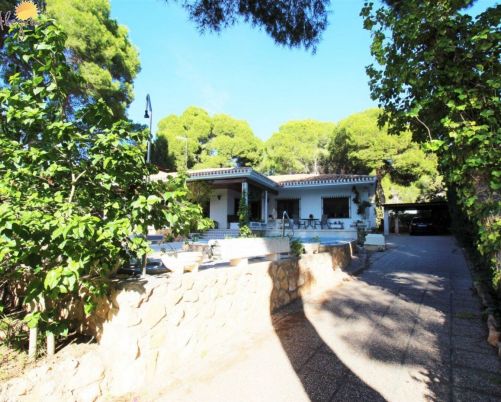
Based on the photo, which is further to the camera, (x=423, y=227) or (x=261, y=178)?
(x=423, y=227)

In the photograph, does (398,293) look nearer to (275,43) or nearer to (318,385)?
(318,385)

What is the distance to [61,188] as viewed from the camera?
240 centimetres

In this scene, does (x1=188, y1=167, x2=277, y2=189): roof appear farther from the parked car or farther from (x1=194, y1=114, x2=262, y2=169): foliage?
the parked car

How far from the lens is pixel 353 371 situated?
2.63m

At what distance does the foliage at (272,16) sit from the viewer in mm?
4457

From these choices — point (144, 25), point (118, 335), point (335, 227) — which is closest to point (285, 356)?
point (118, 335)

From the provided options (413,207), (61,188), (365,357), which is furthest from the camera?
(413,207)

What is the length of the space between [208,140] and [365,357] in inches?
1037

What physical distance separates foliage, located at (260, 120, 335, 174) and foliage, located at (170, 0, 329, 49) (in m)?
24.6

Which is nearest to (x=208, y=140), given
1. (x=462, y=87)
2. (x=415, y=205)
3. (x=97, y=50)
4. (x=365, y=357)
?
(x=97, y=50)

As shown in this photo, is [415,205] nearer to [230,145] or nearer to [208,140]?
[230,145]

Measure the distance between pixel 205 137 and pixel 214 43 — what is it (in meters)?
23.3

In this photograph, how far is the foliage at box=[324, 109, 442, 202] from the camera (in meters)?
21.5

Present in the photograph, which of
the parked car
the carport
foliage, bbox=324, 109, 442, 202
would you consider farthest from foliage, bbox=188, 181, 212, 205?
the parked car
